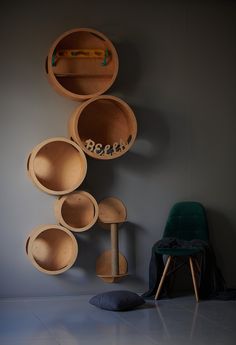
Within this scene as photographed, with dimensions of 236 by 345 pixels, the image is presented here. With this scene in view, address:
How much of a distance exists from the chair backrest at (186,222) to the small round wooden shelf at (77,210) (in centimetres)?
74

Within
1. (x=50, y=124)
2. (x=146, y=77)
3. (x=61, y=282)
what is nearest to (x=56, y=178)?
(x=50, y=124)

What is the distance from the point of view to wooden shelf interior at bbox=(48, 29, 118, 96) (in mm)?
5527

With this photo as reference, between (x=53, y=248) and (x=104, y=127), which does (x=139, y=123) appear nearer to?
(x=104, y=127)

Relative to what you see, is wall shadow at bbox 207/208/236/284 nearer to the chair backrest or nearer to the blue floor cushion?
the chair backrest

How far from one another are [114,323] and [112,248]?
1.14 meters

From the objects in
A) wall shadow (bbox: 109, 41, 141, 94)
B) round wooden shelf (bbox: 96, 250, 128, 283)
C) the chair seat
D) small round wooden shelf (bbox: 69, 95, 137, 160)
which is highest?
wall shadow (bbox: 109, 41, 141, 94)

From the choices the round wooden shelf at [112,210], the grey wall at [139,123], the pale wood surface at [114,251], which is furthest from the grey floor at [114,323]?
the round wooden shelf at [112,210]

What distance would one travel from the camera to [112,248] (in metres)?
5.43

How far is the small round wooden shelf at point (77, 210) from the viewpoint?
210 inches

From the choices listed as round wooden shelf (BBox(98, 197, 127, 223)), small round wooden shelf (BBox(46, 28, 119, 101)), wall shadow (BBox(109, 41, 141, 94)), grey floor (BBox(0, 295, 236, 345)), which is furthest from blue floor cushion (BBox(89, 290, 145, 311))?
wall shadow (BBox(109, 41, 141, 94))

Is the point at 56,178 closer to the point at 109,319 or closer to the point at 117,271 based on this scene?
the point at 117,271

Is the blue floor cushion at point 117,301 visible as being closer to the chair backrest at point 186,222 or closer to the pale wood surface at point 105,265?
the pale wood surface at point 105,265

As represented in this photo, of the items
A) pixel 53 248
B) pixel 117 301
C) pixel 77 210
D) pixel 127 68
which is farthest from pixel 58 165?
pixel 117 301

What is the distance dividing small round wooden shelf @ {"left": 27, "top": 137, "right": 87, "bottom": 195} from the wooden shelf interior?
21.5 inches
